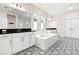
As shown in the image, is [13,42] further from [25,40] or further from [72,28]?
[72,28]

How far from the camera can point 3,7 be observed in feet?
9.27

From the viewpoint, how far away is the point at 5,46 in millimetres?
2340

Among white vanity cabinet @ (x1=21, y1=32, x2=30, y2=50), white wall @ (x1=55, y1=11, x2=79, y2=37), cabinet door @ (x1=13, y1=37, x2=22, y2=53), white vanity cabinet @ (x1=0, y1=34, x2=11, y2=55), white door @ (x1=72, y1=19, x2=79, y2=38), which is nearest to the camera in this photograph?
white vanity cabinet @ (x1=0, y1=34, x2=11, y2=55)

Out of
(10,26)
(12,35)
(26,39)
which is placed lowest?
(26,39)

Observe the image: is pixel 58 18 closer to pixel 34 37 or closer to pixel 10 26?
pixel 34 37

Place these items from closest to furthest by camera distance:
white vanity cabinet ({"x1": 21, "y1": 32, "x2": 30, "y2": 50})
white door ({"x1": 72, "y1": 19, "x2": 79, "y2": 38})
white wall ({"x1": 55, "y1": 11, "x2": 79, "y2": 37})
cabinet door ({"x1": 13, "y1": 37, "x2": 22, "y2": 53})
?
cabinet door ({"x1": 13, "y1": 37, "x2": 22, "y2": 53}) → white vanity cabinet ({"x1": 21, "y1": 32, "x2": 30, "y2": 50}) → white door ({"x1": 72, "y1": 19, "x2": 79, "y2": 38}) → white wall ({"x1": 55, "y1": 11, "x2": 79, "y2": 37})

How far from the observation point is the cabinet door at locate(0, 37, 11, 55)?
2256mm

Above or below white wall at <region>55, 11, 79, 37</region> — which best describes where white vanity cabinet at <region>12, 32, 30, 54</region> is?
below

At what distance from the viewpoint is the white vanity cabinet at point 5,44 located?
2.25 metres

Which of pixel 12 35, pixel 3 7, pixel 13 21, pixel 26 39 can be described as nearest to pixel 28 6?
pixel 13 21

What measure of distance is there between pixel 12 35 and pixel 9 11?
1147 millimetres

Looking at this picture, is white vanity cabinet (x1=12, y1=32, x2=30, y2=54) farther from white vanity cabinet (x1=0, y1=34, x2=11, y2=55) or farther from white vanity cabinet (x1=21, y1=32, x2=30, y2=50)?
white vanity cabinet (x1=0, y1=34, x2=11, y2=55)

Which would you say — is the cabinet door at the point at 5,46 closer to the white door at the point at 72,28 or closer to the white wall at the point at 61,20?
the white door at the point at 72,28

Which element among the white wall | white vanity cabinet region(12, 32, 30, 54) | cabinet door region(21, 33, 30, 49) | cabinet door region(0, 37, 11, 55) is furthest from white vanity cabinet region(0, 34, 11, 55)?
the white wall
